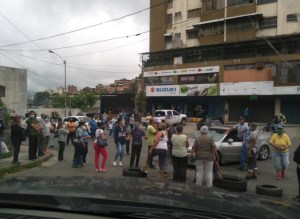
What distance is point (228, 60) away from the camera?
45.8 meters

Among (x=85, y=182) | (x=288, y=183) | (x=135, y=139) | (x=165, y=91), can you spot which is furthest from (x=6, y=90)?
(x=85, y=182)

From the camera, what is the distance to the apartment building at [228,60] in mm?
41969

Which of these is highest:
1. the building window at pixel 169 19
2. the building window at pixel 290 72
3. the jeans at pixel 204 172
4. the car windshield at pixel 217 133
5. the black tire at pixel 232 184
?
the building window at pixel 169 19

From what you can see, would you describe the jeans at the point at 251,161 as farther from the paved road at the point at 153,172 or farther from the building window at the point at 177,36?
the building window at the point at 177,36

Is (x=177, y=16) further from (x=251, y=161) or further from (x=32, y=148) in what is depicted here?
(x=251, y=161)

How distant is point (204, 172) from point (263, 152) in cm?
741

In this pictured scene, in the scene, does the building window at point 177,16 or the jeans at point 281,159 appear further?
the building window at point 177,16

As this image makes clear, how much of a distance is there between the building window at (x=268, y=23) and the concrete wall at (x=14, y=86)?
2632 centimetres

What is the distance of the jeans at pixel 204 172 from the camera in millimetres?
9630

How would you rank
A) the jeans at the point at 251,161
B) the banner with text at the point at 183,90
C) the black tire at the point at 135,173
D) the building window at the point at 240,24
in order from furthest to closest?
the banner with text at the point at 183,90
the building window at the point at 240,24
the jeans at the point at 251,161
the black tire at the point at 135,173

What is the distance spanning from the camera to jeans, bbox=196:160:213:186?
9.63m

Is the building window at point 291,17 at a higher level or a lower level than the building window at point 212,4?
lower

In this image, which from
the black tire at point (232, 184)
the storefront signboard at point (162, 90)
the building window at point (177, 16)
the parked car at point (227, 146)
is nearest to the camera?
the black tire at point (232, 184)

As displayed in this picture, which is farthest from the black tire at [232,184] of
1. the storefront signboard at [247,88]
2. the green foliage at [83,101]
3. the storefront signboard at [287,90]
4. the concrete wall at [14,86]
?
the green foliage at [83,101]
